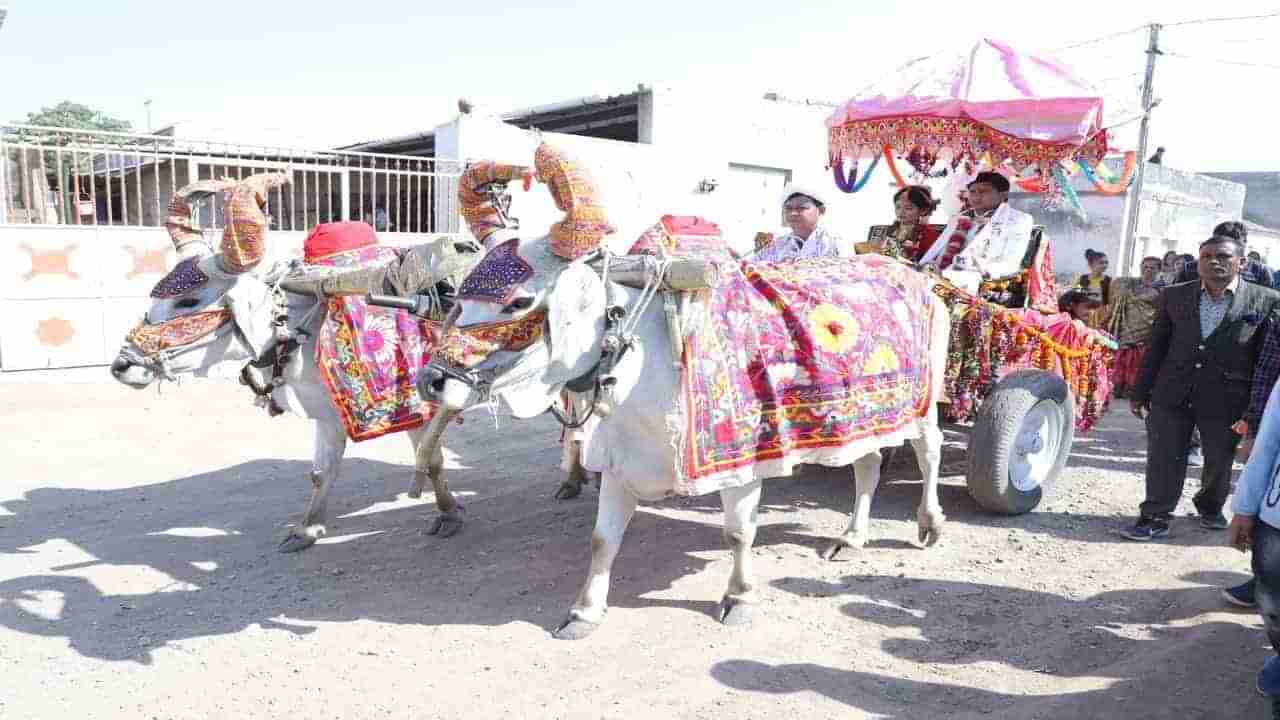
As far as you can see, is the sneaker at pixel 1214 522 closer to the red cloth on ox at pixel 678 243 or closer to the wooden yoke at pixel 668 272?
the red cloth on ox at pixel 678 243

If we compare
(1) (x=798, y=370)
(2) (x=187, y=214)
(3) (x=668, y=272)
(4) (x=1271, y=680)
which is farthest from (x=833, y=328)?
(2) (x=187, y=214)

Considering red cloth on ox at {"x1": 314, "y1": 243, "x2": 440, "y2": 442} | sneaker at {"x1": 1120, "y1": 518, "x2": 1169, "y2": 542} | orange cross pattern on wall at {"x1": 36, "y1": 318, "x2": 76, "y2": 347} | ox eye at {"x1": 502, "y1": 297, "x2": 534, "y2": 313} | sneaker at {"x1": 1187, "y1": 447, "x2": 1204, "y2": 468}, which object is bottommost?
sneaker at {"x1": 1187, "y1": 447, "x2": 1204, "y2": 468}

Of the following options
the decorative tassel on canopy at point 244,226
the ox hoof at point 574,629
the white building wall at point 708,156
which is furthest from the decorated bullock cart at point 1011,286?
the white building wall at point 708,156

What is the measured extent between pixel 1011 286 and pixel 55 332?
366 inches

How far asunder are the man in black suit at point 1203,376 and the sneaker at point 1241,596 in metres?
0.88

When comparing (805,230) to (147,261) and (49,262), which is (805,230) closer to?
(147,261)

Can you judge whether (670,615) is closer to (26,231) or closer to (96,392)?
(96,392)

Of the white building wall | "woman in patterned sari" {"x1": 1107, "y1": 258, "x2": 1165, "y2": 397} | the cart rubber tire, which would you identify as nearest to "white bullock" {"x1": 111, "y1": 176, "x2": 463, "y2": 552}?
the cart rubber tire

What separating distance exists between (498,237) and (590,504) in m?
2.12

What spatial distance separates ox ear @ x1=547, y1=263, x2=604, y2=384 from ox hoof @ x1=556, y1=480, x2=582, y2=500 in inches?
96.0

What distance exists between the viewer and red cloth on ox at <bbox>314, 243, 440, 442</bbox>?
4469 millimetres

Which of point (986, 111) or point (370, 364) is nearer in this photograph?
point (370, 364)

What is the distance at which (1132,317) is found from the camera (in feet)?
30.4

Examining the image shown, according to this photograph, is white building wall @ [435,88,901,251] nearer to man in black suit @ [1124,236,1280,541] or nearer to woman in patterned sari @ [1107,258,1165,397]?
woman in patterned sari @ [1107,258,1165,397]
